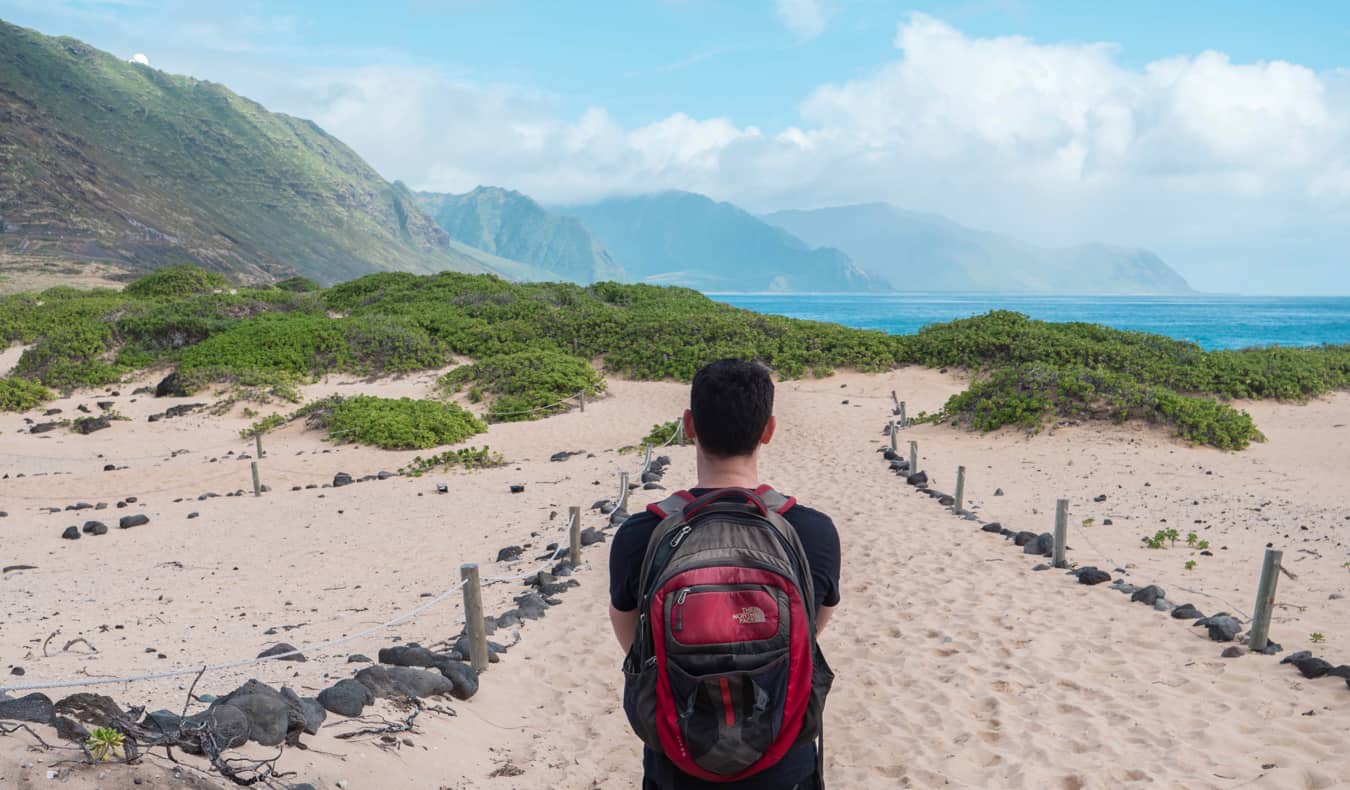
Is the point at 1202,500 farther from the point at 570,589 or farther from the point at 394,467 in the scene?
the point at 394,467

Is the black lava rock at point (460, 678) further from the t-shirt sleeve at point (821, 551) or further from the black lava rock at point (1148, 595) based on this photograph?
the black lava rock at point (1148, 595)

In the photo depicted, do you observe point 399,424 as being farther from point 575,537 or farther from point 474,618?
point 474,618

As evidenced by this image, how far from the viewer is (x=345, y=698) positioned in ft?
16.5

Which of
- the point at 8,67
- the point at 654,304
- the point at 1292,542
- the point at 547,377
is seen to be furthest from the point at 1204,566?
the point at 8,67

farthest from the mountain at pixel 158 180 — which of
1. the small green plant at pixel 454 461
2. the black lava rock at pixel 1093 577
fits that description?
the black lava rock at pixel 1093 577

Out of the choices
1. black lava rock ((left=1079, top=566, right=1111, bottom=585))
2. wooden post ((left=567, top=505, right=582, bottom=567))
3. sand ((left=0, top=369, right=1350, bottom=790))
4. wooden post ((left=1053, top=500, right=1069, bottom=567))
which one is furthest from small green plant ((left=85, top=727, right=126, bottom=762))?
wooden post ((left=1053, top=500, right=1069, bottom=567))

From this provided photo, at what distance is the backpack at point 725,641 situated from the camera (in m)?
2.21

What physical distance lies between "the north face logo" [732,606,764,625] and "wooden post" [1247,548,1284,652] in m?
5.62

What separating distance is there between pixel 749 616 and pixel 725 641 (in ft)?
0.29

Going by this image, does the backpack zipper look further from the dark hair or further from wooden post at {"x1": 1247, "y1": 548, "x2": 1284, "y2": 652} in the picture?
wooden post at {"x1": 1247, "y1": 548, "x2": 1284, "y2": 652}

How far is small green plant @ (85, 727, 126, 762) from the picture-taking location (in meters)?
3.61

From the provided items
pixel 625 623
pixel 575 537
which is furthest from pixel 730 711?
pixel 575 537

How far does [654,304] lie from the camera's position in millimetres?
35906

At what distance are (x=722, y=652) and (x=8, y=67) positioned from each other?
148830 millimetres
